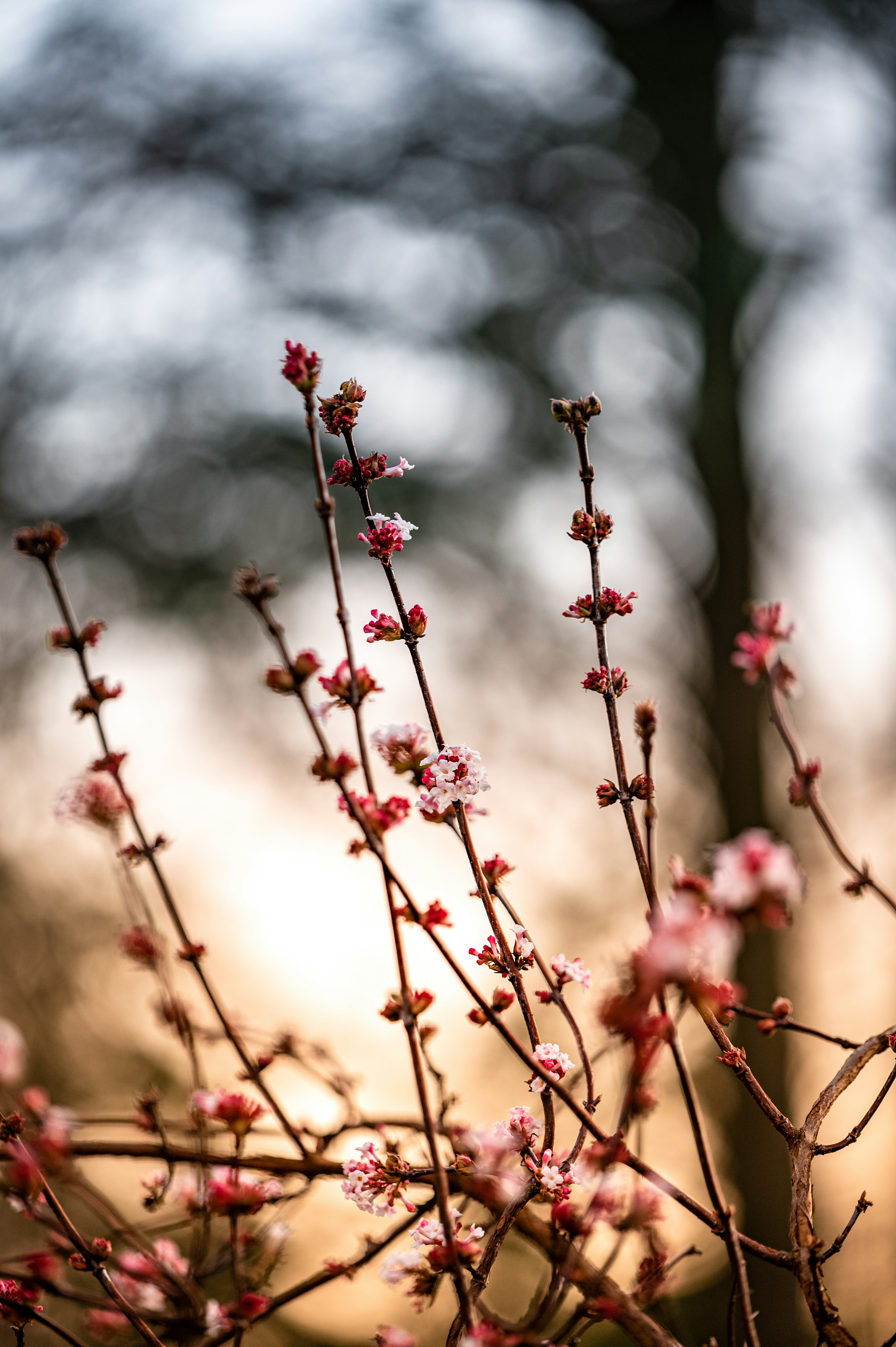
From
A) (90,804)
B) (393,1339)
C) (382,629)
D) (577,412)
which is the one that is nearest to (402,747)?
(382,629)

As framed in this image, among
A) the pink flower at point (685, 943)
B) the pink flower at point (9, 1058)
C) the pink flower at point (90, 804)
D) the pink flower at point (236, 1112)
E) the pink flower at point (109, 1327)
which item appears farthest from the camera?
the pink flower at point (90, 804)

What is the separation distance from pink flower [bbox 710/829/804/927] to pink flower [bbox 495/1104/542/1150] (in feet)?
1.26

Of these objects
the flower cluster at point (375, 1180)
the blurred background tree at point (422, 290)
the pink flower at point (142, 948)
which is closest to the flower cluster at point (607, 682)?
the flower cluster at point (375, 1180)

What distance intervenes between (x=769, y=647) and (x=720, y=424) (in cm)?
373

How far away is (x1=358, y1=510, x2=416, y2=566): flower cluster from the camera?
2.42ft

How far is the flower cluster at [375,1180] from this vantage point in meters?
0.72

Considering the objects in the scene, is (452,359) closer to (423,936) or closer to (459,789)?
(423,936)

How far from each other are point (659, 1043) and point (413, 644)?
39 centimetres

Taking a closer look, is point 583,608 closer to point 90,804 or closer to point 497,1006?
point 497,1006

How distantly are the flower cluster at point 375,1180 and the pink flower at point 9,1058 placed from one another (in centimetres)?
32

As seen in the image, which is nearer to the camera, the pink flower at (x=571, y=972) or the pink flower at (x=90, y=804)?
the pink flower at (x=571, y=972)

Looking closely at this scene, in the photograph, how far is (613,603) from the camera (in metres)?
0.79

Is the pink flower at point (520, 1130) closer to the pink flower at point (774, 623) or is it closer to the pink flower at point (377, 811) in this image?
the pink flower at point (377, 811)

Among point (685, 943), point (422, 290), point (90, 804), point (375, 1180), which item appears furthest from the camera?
point (422, 290)
